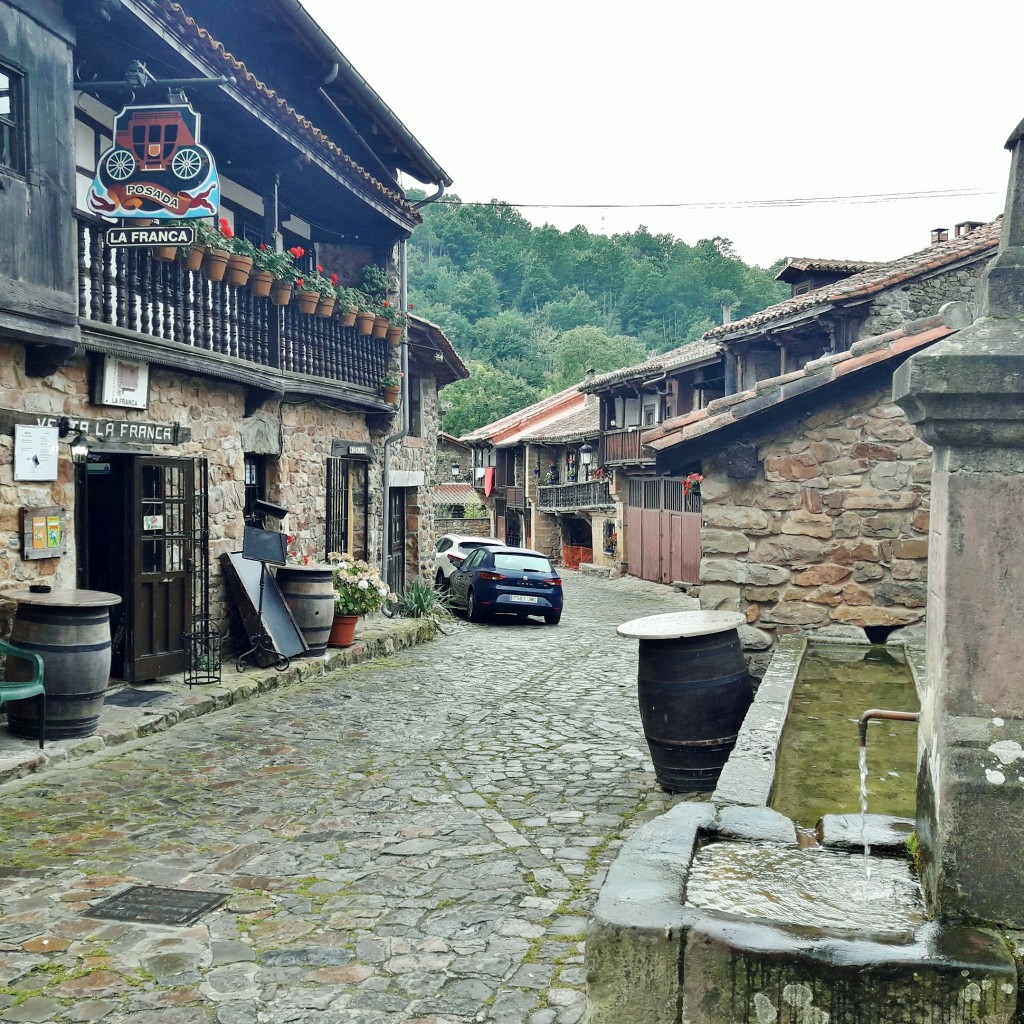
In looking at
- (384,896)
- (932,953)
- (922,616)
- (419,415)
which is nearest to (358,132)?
(419,415)

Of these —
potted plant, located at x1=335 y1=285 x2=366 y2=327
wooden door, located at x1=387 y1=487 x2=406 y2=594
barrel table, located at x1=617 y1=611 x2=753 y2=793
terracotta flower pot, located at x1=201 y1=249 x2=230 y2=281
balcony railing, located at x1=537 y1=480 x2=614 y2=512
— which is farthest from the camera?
balcony railing, located at x1=537 y1=480 x2=614 y2=512

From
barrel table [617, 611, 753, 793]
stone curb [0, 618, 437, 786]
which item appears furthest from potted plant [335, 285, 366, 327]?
barrel table [617, 611, 753, 793]

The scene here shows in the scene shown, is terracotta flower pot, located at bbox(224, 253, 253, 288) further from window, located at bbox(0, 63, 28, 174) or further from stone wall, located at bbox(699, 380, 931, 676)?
stone wall, located at bbox(699, 380, 931, 676)

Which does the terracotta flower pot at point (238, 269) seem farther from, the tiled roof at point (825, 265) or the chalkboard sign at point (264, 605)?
the tiled roof at point (825, 265)

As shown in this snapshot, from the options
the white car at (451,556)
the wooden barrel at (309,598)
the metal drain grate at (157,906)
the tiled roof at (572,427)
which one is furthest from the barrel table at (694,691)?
the tiled roof at (572,427)

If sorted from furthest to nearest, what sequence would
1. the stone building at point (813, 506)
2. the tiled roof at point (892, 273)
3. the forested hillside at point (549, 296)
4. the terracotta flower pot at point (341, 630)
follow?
the forested hillside at point (549, 296)
the tiled roof at point (892, 273)
the terracotta flower pot at point (341, 630)
the stone building at point (813, 506)

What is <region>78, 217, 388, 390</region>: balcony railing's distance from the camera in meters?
7.97

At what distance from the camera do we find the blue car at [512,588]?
16.5m

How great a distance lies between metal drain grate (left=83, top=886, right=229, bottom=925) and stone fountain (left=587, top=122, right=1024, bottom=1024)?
244 centimetres

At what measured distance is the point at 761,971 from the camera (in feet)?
7.51

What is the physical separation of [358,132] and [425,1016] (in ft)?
42.6

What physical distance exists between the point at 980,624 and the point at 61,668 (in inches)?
242

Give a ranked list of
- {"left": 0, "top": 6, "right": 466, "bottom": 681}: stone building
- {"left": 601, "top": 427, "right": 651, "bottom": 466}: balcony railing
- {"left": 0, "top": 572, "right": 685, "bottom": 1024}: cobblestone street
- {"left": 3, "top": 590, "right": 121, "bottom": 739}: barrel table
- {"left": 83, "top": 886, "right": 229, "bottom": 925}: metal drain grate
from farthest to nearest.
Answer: {"left": 601, "top": 427, "right": 651, "bottom": 466}: balcony railing, {"left": 0, "top": 6, "right": 466, "bottom": 681}: stone building, {"left": 3, "top": 590, "right": 121, "bottom": 739}: barrel table, {"left": 83, "top": 886, "right": 229, "bottom": 925}: metal drain grate, {"left": 0, "top": 572, "right": 685, "bottom": 1024}: cobblestone street

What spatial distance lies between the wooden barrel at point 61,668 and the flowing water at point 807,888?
518cm
